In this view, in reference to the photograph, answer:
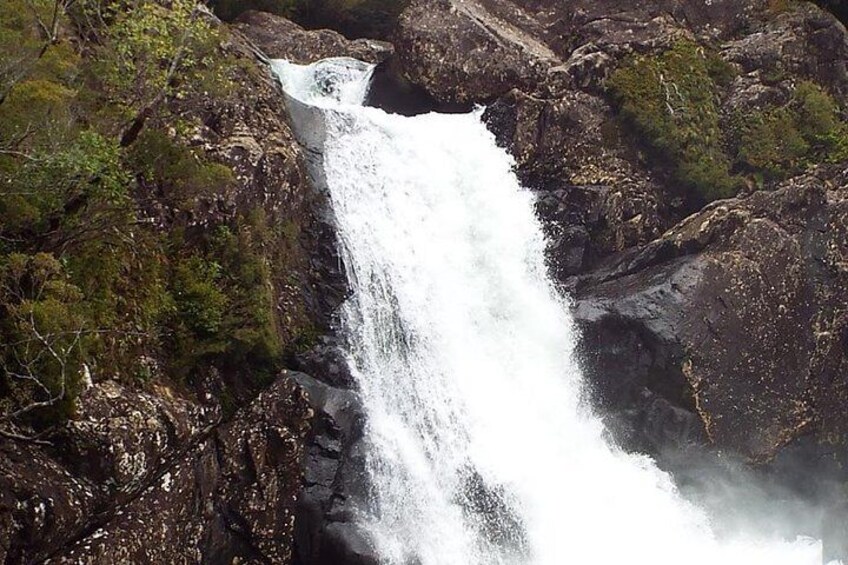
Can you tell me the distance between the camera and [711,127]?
24.2 m

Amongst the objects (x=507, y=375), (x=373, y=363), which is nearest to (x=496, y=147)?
(x=507, y=375)

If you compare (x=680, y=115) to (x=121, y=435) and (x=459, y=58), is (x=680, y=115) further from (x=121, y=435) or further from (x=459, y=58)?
(x=121, y=435)

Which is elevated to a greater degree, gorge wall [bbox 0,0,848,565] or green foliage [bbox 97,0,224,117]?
green foliage [bbox 97,0,224,117]

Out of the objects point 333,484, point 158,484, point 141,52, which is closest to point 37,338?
point 158,484

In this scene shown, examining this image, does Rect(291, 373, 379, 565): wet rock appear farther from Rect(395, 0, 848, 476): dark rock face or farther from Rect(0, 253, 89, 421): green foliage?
Rect(395, 0, 848, 476): dark rock face

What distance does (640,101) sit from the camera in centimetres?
2389

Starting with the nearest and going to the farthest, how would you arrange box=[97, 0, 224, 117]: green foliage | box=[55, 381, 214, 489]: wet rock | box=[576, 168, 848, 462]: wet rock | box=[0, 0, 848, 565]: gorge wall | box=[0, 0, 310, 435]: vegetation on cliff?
box=[0, 0, 310, 435]: vegetation on cliff < box=[55, 381, 214, 489]: wet rock < box=[97, 0, 224, 117]: green foliage < box=[0, 0, 848, 565]: gorge wall < box=[576, 168, 848, 462]: wet rock

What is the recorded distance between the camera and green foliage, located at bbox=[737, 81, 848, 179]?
23656 mm

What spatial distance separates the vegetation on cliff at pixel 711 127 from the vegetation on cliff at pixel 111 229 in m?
13.6

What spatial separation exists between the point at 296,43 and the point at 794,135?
676 inches

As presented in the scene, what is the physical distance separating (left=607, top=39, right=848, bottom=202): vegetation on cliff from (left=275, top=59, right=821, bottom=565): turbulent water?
4980 millimetres

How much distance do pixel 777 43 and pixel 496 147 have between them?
11209 millimetres

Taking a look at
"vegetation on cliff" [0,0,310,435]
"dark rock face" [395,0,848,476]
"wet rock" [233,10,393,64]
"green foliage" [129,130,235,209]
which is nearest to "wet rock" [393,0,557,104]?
"dark rock face" [395,0,848,476]

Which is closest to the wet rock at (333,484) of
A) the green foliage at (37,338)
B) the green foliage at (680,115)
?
the green foliage at (37,338)
